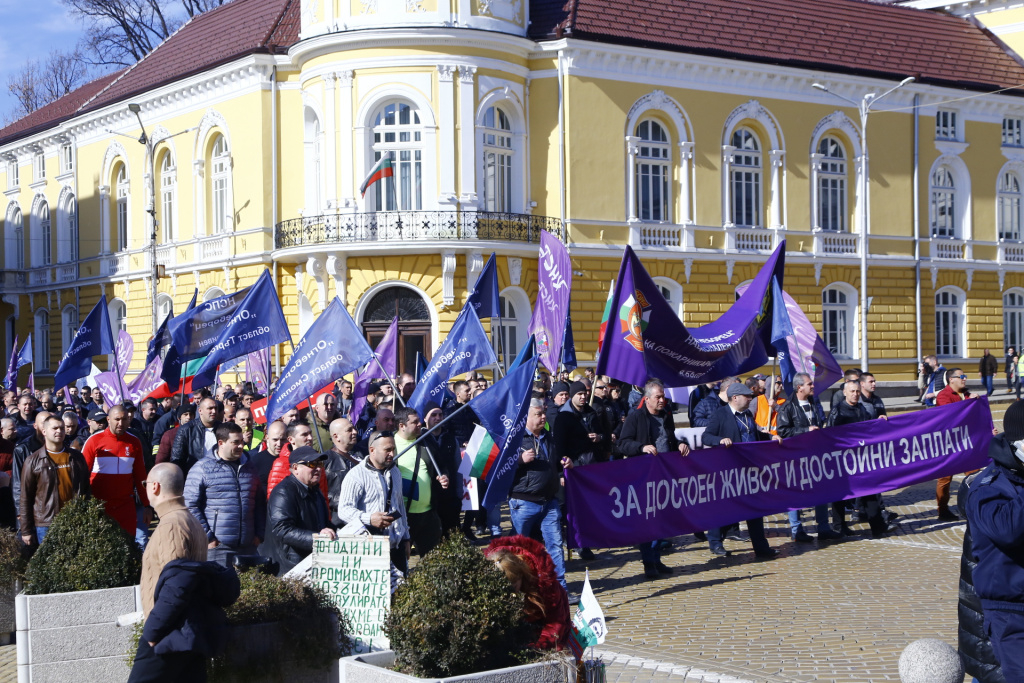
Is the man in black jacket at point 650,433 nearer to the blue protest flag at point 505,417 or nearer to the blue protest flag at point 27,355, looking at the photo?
the blue protest flag at point 505,417

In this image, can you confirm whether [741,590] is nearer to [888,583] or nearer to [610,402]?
[888,583]

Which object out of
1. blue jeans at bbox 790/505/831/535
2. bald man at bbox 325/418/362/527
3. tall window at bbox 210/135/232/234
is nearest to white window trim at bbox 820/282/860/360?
tall window at bbox 210/135/232/234

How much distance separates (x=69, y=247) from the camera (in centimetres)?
4438

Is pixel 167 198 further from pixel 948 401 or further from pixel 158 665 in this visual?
pixel 158 665

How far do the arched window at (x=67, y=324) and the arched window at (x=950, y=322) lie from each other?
3066 centimetres

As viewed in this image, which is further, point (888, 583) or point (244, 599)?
point (888, 583)

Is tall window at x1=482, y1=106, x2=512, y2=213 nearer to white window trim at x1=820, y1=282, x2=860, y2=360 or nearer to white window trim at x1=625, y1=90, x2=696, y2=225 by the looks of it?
white window trim at x1=625, y1=90, x2=696, y2=225

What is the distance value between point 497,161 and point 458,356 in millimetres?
18094

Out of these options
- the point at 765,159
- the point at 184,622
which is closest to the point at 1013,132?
the point at 765,159

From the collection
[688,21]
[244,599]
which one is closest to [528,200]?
[688,21]

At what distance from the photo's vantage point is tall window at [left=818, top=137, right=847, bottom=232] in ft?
122

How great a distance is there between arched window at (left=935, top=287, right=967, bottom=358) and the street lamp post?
3.46 metres

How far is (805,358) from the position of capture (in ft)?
50.5

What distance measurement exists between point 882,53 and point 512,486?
31.9 metres
